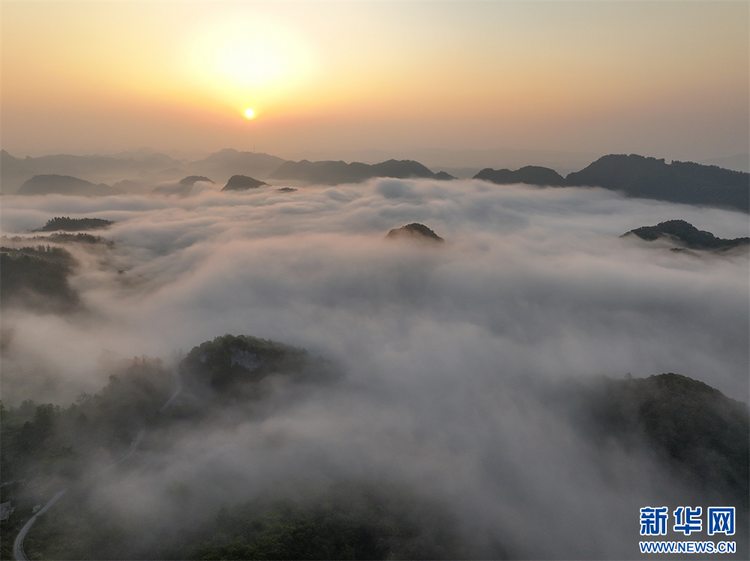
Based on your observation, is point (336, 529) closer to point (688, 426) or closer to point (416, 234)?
point (688, 426)

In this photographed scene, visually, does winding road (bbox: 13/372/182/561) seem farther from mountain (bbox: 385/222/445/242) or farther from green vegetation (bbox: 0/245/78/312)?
mountain (bbox: 385/222/445/242)

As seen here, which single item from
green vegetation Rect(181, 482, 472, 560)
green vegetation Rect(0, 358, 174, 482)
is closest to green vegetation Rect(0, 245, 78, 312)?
green vegetation Rect(0, 358, 174, 482)

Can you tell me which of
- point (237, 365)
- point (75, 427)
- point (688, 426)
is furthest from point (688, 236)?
point (75, 427)

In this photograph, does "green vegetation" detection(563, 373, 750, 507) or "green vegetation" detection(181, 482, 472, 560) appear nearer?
"green vegetation" detection(181, 482, 472, 560)

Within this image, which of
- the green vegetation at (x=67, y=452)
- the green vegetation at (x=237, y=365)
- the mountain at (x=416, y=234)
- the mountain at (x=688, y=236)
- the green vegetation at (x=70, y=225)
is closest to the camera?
the green vegetation at (x=67, y=452)

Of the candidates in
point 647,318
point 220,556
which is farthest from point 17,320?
point 647,318

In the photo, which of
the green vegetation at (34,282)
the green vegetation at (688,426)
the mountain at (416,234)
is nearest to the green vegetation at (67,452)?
the green vegetation at (34,282)

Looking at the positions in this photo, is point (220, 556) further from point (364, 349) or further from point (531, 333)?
point (531, 333)

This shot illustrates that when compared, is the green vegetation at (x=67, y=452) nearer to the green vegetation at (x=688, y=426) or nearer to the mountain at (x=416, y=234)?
the green vegetation at (x=688, y=426)
